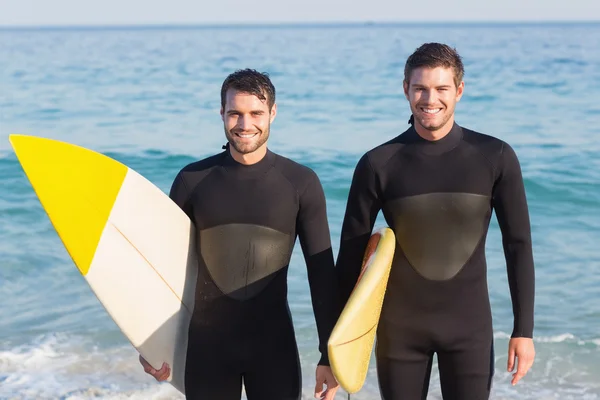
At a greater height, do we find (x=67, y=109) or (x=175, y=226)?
(x=175, y=226)

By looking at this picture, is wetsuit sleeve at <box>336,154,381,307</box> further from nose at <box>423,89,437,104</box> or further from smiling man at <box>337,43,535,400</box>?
nose at <box>423,89,437,104</box>

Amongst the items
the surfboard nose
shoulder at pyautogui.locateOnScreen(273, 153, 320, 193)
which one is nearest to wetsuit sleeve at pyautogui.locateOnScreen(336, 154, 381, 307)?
shoulder at pyautogui.locateOnScreen(273, 153, 320, 193)

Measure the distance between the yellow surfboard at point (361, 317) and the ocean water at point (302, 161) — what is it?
2.16 m

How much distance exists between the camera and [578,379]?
5.20 meters

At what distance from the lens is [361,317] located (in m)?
2.79

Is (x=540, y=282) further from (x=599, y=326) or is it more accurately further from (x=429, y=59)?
(x=429, y=59)

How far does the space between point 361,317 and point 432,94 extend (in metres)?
0.76

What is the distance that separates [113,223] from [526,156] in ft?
31.4

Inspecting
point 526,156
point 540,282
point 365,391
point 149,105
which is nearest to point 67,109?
point 149,105

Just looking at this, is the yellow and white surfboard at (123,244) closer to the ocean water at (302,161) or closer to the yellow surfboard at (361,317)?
the yellow surfboard at (361,317)

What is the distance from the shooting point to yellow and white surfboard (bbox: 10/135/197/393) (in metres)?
3.10

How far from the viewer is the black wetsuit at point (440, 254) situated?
2.92m

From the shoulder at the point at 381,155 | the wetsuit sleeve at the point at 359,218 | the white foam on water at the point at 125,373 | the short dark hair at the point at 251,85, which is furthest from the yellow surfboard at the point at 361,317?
the white foam on water at the point at 125,373

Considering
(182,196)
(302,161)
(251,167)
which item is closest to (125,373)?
(182,196)
